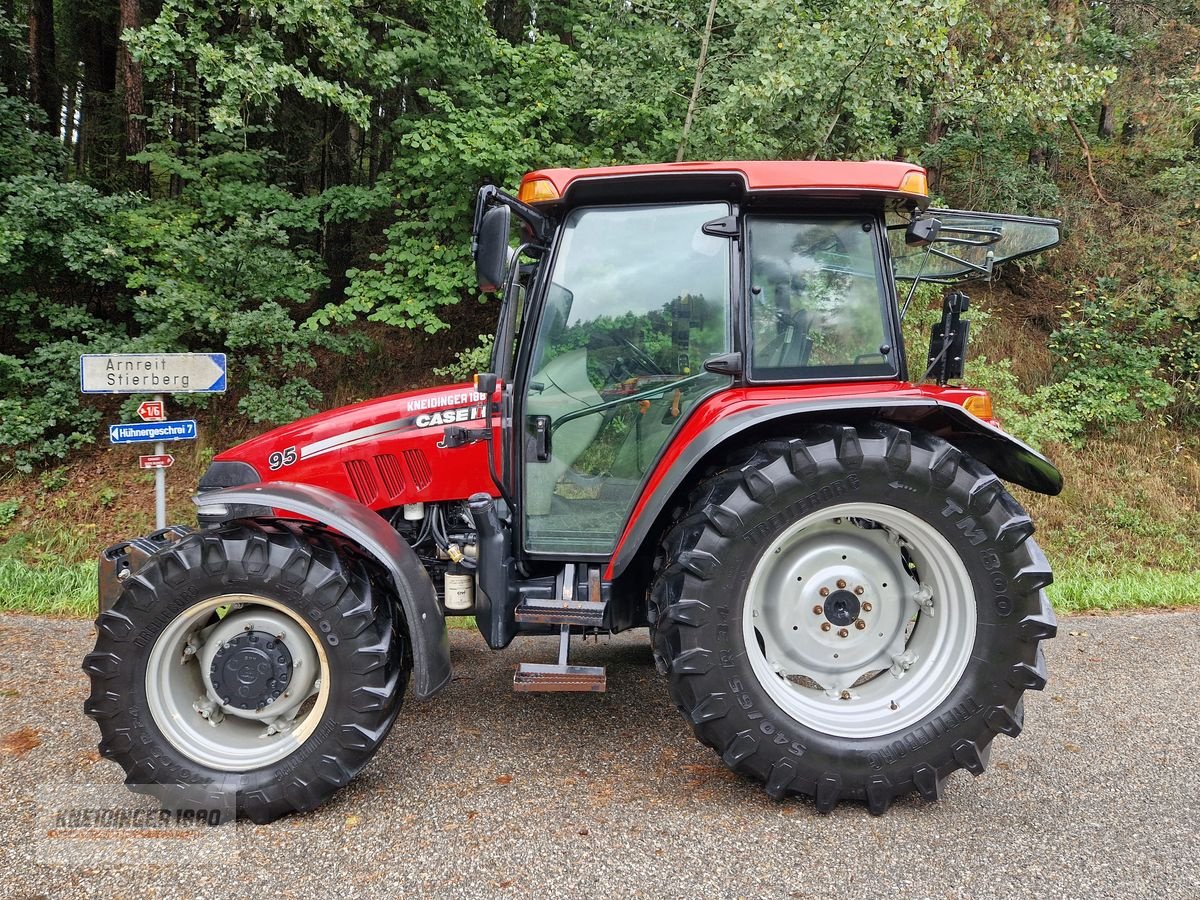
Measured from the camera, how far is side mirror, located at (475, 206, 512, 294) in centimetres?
231

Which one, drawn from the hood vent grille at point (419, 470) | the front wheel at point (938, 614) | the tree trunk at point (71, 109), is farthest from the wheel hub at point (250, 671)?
the tree trunk at point (71, 109)

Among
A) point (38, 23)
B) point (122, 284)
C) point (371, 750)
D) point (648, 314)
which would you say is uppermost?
point (38, 23)

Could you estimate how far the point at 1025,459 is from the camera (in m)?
2.59

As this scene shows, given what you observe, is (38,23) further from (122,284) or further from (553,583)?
(553,583)

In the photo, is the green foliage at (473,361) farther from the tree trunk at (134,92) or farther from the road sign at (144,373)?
the tree trunk at (134,92)

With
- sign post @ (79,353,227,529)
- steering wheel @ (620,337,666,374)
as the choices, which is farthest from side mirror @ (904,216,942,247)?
sign post @ (79,353,227,529)

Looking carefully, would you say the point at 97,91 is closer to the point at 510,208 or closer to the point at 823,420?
the point at 510,208

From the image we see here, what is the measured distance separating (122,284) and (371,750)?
718 centimetres

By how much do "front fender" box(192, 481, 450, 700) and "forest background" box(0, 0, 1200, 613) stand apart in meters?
3.07

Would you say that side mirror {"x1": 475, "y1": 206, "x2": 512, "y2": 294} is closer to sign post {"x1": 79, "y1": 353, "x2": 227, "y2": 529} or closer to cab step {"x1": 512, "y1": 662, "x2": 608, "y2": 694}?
cab step {"x1": 512, "y1": 662, "x2": 608, "y2": 694}

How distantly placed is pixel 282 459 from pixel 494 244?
1.31 meters

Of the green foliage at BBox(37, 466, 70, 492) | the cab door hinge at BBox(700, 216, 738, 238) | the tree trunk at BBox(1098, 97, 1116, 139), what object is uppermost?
the tree trunk at BBox(1098, 97, 1116, 139)

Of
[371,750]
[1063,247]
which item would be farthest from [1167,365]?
[371,750]

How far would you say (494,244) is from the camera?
231 centimetres
